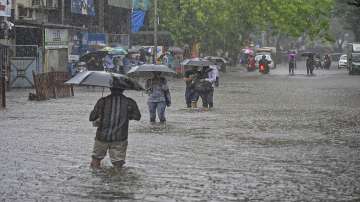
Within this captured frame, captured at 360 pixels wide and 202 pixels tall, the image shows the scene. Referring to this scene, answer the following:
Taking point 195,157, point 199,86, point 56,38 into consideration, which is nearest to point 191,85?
point 199,86

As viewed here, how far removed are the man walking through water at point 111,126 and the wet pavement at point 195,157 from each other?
238mm

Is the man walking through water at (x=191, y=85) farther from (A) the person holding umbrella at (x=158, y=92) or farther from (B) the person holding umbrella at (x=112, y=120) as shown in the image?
(B) the person holding umbrella at (x=112, y=120)

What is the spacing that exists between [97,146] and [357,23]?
55414 millimetres

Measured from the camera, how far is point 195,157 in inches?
531

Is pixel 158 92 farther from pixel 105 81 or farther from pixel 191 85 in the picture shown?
pixel 105 81

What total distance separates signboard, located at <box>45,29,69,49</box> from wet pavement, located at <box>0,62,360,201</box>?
1547cm

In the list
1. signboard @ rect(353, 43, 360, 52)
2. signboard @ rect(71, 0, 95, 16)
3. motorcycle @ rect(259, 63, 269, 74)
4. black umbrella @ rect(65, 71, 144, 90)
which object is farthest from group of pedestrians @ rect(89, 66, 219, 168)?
signboard @ rect(353, 43, 360, 52)

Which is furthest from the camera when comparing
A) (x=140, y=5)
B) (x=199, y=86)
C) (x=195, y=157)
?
(x=140, y=5)

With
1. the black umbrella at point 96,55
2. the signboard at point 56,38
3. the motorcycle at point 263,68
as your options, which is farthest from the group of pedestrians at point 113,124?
the motorcycle at point 263,68

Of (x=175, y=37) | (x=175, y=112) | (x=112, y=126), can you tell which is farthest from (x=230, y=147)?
(x=175, y=37)

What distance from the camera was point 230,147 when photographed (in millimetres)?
15016

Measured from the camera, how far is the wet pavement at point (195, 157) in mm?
10117

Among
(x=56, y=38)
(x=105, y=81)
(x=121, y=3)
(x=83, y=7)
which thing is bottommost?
(x=105, y=81)

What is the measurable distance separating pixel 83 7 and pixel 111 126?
38.4m
